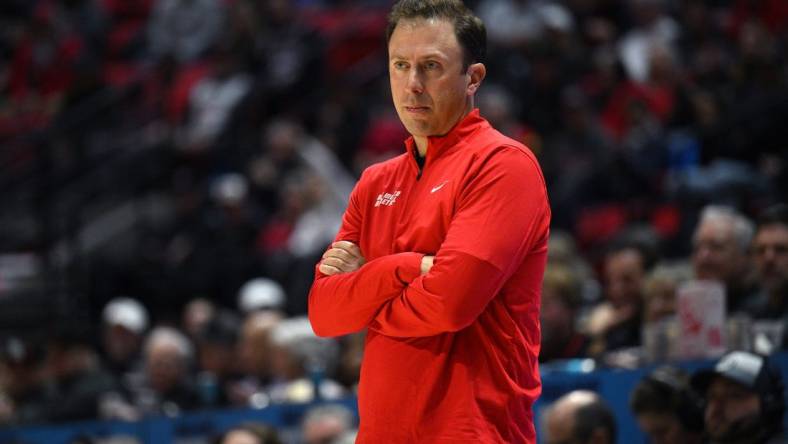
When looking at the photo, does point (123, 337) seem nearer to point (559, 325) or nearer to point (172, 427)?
point (172, 427)

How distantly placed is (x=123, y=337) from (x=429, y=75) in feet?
21.8

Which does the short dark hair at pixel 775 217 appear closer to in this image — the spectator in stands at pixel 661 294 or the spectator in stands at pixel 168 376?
the spectator in stands at pixel 661 294

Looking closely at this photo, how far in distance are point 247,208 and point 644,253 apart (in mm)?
4781

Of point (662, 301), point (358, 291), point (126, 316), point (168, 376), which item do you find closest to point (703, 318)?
point (662, 301)

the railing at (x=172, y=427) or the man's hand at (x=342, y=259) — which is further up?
the man's hand at (x=342, y=259)

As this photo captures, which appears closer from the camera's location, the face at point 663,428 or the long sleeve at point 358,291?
the long sleeve at point 358,291

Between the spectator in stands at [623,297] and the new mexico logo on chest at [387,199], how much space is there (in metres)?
3.49

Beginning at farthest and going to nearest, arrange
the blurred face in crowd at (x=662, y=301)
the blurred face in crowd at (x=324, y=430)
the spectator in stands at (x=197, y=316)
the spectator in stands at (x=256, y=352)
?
the spectator in stands at (x=197, y=316), the spectator in stands at (x=256, y=352), the blurred face in crowd at (x=662, y=301), the blurred face in crowd at (x=324, y=430)

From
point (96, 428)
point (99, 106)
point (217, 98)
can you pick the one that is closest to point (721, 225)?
point (96, 428)

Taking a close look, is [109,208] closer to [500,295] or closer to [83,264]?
[83,264]

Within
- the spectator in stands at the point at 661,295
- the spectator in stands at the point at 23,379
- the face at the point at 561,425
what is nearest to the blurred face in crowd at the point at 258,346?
the spectator in stands at the point at 23,379

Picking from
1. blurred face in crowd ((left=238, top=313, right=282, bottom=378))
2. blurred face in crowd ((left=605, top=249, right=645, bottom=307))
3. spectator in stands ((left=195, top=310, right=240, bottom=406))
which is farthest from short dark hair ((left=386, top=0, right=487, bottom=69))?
spectator in stands ((left=195, top=310, right=240, bottom=406))

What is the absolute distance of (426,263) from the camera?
3031mm

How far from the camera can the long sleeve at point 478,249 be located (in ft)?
9.57
